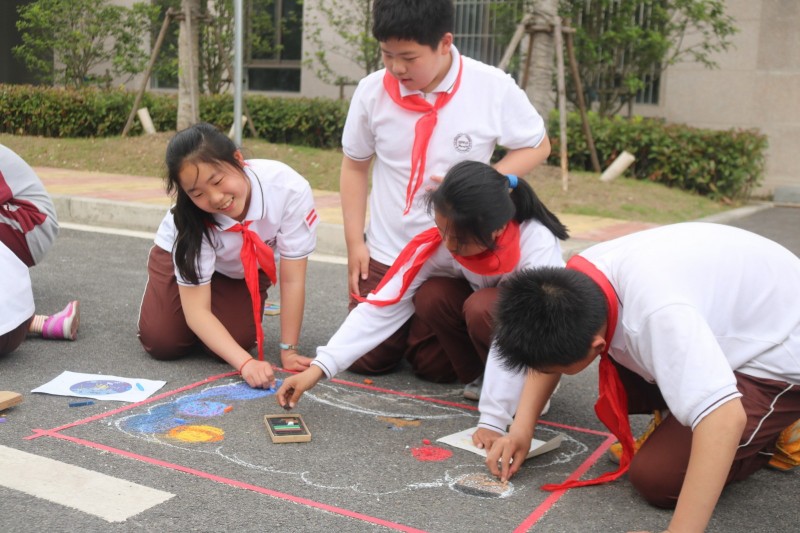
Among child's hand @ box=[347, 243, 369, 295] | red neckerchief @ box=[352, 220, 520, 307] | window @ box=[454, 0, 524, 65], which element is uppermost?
window @ box=[454, 0, 524, 65]

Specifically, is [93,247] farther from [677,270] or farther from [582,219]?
[677,270]

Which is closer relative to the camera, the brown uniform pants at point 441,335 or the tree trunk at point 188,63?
the brown uniform pants at point 441,335

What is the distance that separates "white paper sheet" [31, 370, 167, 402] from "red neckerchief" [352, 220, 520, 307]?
800 millimetres

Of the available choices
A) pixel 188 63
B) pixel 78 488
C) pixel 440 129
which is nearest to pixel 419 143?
pixel 440 129

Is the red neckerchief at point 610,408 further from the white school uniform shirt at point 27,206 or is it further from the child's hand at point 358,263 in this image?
the white school uniform shirt at point 27,206

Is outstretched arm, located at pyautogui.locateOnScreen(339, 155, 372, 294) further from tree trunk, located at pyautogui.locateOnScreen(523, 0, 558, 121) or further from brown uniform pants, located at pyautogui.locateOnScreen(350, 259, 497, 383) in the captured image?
tree trunk, located at pyautogui.locateOnScreen(523, 0, 558, 121)

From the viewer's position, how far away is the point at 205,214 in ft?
10.8

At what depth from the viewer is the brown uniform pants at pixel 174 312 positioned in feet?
11.6

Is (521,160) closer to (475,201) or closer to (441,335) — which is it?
(441,335)

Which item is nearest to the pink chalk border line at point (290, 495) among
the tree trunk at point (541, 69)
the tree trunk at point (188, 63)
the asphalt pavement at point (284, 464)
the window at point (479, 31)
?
the asphalt pavement at point (284, 464)

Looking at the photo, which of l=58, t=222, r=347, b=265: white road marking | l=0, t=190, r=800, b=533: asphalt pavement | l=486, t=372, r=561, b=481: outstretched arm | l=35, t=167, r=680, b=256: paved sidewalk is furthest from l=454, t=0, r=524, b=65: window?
l=486, t=372, r=561, b=481: outstretched arm

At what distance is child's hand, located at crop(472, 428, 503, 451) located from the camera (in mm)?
2727

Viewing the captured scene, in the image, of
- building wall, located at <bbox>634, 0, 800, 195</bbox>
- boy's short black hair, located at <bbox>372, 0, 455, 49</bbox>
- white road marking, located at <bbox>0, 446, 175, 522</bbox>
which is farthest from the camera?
building wall, located at <bbox>634, 0, 800, 195</bbox>

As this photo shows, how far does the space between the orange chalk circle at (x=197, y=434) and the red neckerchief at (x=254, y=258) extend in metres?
0.68
